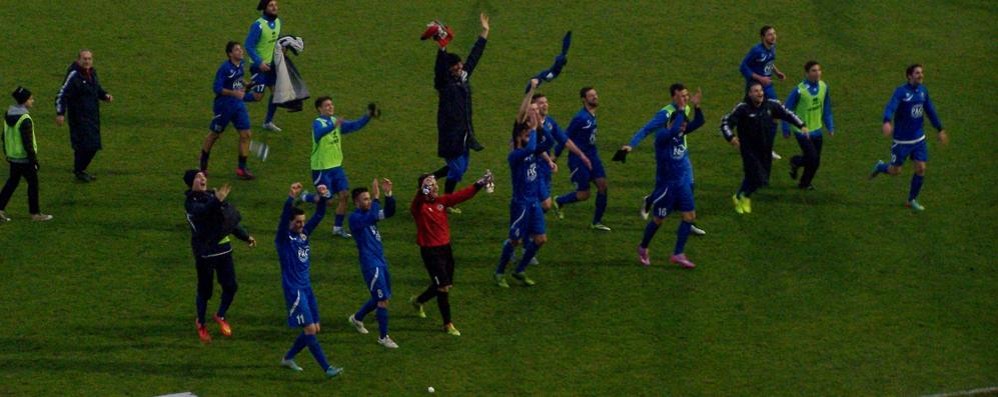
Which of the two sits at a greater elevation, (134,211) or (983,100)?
(983,100)

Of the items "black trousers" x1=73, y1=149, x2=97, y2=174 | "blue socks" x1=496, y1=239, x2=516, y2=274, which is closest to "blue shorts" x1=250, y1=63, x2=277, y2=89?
"black trousers" x1=73, y1=149, x2=97, y2=174

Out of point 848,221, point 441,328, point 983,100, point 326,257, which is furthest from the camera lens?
point 983,100

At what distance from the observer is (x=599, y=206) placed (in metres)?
25.8

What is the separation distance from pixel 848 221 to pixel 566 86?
25.4 feet

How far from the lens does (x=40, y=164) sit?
27.8 meters

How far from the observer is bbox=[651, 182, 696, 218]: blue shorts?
24.4 meters

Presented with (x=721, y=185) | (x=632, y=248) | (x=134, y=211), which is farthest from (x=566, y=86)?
(x=134, y=211)

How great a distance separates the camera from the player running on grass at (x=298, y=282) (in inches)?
814

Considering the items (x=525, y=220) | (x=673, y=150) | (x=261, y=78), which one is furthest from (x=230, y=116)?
(x=673, y=150)

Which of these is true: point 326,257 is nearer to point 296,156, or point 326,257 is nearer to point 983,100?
point 296,156

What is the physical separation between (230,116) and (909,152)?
11086mm

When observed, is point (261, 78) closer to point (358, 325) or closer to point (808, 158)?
point (358, 325)

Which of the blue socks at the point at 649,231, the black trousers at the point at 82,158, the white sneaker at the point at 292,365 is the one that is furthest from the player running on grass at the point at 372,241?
the black trousers at the point at 82,158

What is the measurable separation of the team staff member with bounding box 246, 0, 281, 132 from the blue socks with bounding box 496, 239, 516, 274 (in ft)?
20.3
